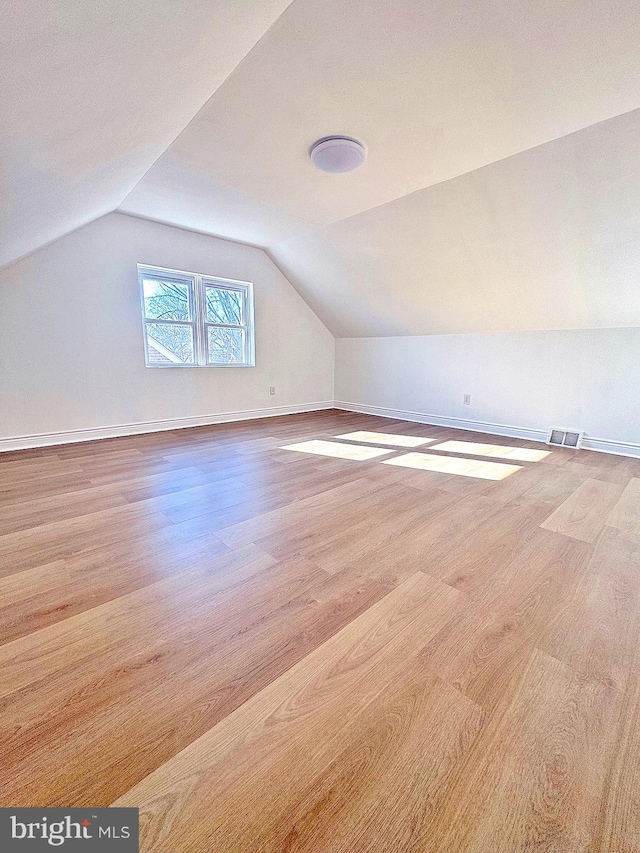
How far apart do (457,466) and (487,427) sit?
61.0 inches

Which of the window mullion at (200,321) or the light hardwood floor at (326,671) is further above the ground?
the window mullion at (200,321)

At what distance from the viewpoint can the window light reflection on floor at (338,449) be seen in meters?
3.10

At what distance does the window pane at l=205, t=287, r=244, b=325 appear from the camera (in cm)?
414

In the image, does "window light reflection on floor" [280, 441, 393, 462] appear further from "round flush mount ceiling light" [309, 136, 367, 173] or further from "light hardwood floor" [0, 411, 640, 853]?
"round flush mount ceiling light" [309, 136, 367, 173]

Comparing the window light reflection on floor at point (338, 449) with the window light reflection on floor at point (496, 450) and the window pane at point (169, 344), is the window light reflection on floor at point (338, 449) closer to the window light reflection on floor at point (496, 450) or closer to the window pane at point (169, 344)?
the window light reflection on floor at point (496, 450)

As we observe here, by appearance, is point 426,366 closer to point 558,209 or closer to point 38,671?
point 558,209

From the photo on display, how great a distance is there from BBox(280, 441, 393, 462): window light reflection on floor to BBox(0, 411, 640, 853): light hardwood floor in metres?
1.05

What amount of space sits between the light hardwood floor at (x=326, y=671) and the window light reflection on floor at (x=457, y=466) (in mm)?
627

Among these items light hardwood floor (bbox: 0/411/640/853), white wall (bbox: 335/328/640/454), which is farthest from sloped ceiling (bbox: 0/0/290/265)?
white wall (bbox: 335/328/640/454)

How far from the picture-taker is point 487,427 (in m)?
4.09

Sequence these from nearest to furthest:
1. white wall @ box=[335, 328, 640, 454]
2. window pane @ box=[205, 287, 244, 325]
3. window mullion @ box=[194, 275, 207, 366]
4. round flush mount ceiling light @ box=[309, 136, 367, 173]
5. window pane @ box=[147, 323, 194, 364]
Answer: round flush mount ceiling light @ box=[309, 136, 367, 173]
white wall @ box=[335, 328, 640, 454]
window pane @ box=[147, 323, 194, 364]
window mullion @ box=[194, 275, 207, 366]
window pane @ box=[205, 287, 244, 325]

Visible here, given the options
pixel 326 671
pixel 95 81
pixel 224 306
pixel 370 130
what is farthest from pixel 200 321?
pixel 326 671

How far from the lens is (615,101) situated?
169cm

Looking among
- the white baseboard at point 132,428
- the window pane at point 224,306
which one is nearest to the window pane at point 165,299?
the window pane at point 224,306
